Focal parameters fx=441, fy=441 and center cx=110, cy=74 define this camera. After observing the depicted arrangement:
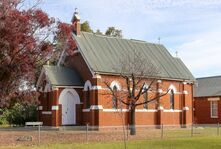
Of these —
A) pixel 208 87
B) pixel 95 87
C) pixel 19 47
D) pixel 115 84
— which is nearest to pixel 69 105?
pixel 95 87

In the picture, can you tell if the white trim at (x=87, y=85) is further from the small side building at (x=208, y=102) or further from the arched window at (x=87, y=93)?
the small side building at (x=208, y=102)

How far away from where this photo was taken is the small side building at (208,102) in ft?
190

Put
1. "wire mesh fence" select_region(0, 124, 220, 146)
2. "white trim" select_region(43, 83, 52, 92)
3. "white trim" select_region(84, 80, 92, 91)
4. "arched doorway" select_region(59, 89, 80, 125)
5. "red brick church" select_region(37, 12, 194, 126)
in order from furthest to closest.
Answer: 1. "white trim" select_region(43, 83, 52, 92)
2. "arched doorway" select_region(59, 89, 80, 125)
3. "white trim" select_region(84, 80, 92, 91)
4. "red brick church" select_region(37, 12, 194, 126)
5. "wire mesh fence" select_region(0, 124, 220, 146)

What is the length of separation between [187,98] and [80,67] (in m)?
14.2

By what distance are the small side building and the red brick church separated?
26.7 feet

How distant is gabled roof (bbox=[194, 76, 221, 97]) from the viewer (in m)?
59.1

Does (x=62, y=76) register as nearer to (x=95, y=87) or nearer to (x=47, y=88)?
(x=47, y=88)

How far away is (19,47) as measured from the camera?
1678cm

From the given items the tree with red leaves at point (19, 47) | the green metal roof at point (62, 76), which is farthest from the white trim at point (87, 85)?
the tree with red leaves at point (19, 47)

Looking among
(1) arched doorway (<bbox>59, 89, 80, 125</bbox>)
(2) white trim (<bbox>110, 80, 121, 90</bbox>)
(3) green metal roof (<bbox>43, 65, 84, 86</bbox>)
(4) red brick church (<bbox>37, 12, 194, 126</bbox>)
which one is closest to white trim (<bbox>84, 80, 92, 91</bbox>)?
(4) red brick church (<bbox>37, 12, 194, 126</bbox>)

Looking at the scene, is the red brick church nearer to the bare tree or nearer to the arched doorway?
the arched doorway

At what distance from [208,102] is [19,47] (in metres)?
46.0

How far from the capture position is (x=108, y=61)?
45.2 m

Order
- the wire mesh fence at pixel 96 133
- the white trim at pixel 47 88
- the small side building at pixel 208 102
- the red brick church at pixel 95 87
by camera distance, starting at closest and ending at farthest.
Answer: the wire mesh fence at pixel 96 133 < the red brick church at pixel 95 87 < the white trim at pixel 47 88 < the small side building at pixel 208 102
